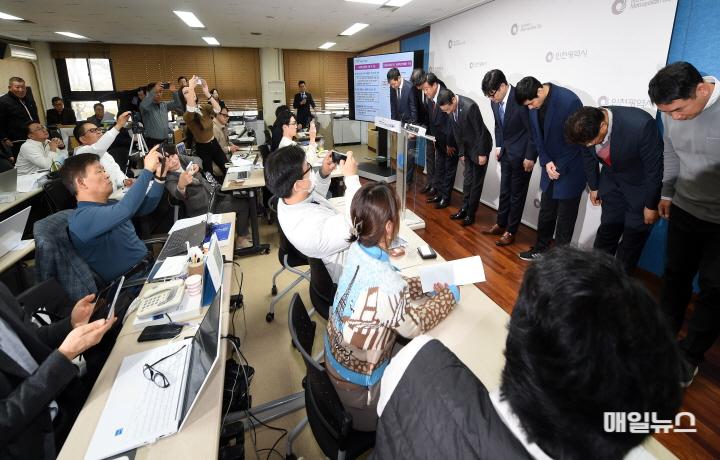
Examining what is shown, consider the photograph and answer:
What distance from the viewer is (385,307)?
1187mm

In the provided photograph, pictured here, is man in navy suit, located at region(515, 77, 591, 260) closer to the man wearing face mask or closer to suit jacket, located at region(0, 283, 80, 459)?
the man wearing face mask

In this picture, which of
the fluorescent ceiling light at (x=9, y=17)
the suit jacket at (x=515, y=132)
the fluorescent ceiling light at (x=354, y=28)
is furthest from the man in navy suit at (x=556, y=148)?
the fluorescent ceiling light at (x=9, y=17)

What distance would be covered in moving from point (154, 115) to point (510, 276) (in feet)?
18.8

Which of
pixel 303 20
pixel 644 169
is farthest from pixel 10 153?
pixel 644 169

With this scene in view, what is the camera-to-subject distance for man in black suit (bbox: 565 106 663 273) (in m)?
2.26

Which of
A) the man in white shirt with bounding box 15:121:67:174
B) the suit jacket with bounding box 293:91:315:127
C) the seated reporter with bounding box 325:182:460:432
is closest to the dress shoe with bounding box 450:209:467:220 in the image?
the seated reporter with bounding box 325:182:460:432

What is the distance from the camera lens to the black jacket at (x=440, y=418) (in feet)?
2.09

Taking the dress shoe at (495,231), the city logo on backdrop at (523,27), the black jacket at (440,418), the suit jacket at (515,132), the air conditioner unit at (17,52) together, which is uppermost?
the air conditioner unit at (17,52)

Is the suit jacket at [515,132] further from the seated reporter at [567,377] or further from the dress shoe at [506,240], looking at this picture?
the seated reporter at [567,377]

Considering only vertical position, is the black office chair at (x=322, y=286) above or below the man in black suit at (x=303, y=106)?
below

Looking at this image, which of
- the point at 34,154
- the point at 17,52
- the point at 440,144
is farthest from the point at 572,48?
the point at 17,52

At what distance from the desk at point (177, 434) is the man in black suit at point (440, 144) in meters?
4.09

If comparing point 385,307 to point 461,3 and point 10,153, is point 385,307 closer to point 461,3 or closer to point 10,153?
point 461,3

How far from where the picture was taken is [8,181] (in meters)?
3.34
